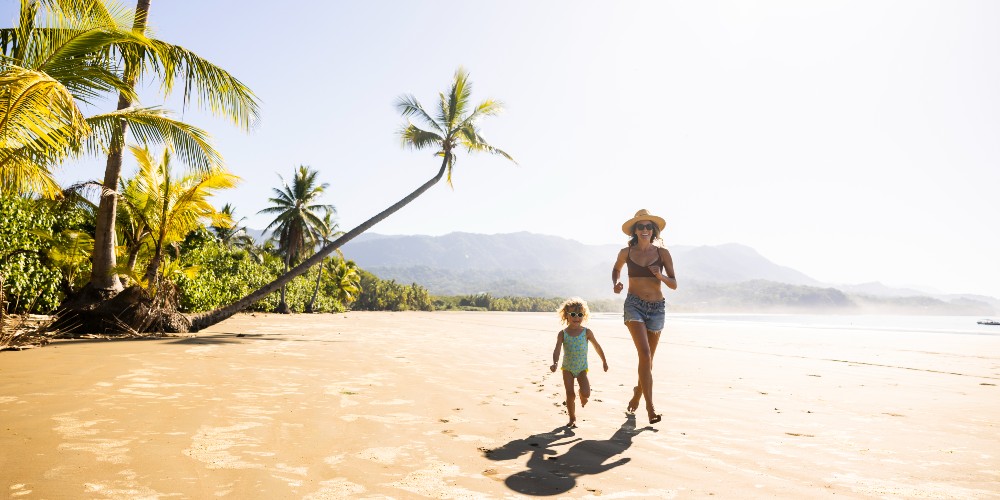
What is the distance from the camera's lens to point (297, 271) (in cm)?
1513

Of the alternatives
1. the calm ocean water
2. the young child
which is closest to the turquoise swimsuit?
the young child

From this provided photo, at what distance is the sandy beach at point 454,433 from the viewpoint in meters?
2.83

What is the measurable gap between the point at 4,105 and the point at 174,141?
13.0ft

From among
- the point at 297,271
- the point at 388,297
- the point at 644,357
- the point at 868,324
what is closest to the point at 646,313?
the point at 644,357

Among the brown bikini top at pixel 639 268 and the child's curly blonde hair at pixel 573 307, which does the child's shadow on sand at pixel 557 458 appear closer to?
the child's curly blonde hair at pixel 573 307

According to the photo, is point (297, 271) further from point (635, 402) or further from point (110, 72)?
point (635, 402)

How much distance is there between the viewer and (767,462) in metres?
3.41

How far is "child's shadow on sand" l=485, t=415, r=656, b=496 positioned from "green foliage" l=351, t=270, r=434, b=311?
52940mm

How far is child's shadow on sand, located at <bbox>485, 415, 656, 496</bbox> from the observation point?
2.90 meters

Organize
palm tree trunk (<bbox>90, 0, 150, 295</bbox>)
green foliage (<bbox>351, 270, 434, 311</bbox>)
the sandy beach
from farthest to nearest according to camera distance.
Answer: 1. green foliage (<bbox>351, 270, 434, 311</bbox>)
2. palm tree trunk (<bbox>90, 0, 150, 295</bbox>)
3. the sandy beach

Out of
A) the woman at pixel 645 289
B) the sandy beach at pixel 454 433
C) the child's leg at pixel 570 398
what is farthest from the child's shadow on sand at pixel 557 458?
the woman at pixel 645 289

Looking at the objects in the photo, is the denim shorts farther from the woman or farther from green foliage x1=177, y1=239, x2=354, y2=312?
green foliage x1=177, y1=239, x2=354, y2=312

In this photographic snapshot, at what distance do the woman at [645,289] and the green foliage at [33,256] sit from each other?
1132cm

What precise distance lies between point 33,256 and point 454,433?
1231cm
